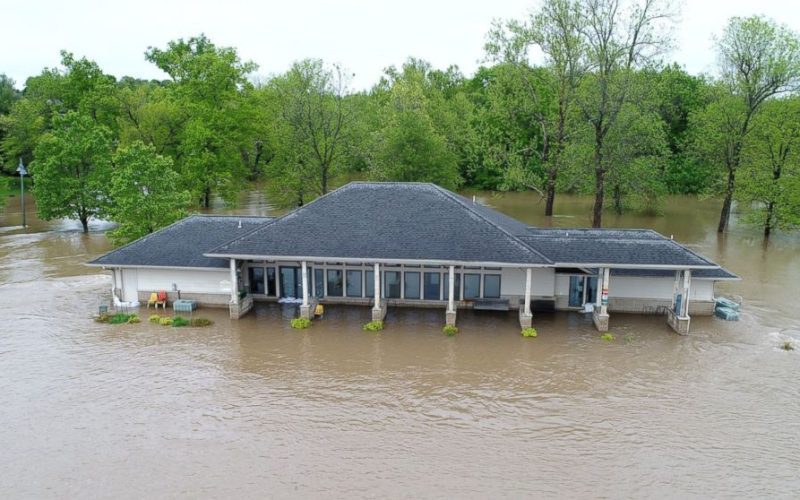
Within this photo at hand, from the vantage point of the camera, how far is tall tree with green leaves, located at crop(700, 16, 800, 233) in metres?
38.6

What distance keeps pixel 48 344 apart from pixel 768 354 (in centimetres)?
2514

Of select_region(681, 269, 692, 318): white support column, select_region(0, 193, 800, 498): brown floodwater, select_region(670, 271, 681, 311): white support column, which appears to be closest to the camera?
select_region(0, 193, 800, 498): brown floodwater

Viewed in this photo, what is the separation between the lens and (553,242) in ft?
79.6

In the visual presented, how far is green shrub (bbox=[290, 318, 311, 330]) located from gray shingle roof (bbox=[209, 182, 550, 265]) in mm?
2570

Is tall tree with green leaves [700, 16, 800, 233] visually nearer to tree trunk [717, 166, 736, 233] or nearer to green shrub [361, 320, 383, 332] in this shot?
tree trunk [717, 166, 736, 233]

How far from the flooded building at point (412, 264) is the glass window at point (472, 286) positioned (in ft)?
0.14

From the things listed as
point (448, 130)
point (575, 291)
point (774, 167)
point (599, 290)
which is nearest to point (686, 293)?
point (599, 290)

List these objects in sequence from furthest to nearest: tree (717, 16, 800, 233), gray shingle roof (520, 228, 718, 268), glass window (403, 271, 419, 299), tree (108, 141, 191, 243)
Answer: tree (717, 16, 800, 233), tree (108, 141, 191, 243), glass window (403, 271, 419, 299), gray shingle roof (520, 228, 718, 268)

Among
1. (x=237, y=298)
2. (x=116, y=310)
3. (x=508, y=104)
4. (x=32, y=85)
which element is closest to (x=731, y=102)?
(x=508, y=104)

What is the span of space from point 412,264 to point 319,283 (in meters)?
4.42

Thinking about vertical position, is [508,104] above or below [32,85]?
below

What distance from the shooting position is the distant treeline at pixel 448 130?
38.6m

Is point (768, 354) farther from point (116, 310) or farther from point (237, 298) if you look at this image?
point (116, 310)

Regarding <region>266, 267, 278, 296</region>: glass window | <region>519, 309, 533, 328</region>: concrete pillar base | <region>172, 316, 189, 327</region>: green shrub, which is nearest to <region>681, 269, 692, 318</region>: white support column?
<region>519, 309, 533, 328</region>: concrete pillar base
